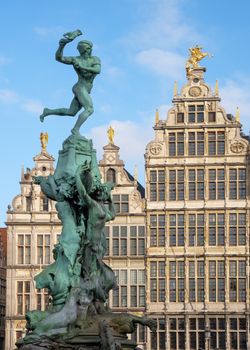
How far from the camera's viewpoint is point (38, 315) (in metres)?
22.3

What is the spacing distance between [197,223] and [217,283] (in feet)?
10.7

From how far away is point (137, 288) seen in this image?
170ft

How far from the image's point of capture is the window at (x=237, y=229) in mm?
50875

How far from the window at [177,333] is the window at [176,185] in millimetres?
6299

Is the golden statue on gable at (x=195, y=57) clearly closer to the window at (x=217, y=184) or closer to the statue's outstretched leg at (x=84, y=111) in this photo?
the window at (x=217, y=184)

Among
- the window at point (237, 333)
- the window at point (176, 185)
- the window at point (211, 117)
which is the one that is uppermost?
the window at point (211, 117)

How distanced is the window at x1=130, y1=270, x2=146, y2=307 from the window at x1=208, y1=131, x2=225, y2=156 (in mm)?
7336

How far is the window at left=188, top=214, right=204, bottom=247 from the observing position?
168 feet

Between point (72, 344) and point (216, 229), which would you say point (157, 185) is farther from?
point (72, 344)

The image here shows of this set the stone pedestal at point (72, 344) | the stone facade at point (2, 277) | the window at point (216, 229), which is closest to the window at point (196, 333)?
the window at point (216, 229)

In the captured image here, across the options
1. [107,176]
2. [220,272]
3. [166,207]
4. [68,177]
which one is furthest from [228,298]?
[68,177]

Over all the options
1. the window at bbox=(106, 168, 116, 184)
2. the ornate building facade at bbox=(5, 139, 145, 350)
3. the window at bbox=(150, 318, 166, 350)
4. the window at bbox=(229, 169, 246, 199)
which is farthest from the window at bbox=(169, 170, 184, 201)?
the window at bbox=(150, 318, 166, 350)

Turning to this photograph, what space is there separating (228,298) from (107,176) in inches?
354

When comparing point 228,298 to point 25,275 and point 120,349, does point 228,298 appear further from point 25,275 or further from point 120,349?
point 120,349
